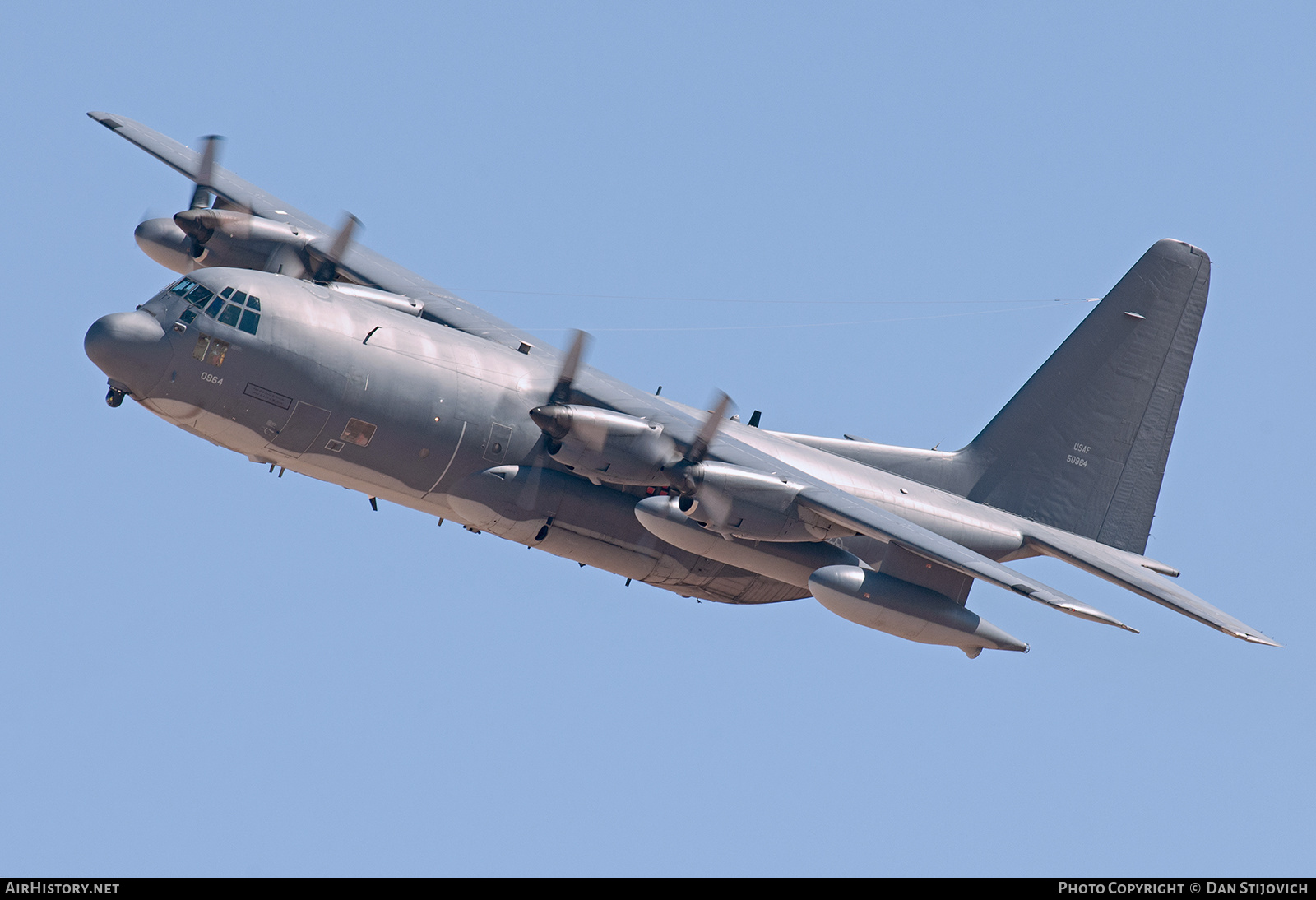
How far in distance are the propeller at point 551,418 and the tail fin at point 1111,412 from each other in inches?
383

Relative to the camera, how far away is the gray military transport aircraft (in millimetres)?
21094

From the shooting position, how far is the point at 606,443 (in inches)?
856

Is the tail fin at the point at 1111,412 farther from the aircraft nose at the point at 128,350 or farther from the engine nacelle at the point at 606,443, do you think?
the aircraft nose at the point at 128,350

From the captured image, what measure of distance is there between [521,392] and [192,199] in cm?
972

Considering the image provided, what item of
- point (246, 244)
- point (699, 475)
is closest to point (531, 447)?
point (699, 475)

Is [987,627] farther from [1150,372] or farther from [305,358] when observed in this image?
[305,358]

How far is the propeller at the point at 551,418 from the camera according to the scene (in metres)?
21.4

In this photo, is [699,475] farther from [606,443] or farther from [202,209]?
[202,209]

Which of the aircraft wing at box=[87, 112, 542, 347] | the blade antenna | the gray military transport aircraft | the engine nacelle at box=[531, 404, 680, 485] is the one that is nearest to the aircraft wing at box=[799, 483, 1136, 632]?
the gray military transport aircraft

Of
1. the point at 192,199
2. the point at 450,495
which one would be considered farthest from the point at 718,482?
the point at 192,199

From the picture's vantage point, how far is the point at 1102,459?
29297mm

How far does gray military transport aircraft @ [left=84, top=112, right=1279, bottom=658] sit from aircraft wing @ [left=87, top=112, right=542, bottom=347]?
0.08 metres

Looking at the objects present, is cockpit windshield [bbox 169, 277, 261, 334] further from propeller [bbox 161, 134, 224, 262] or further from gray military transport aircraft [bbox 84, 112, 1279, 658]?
propeller [bbox 161, 134, 224, 262]
